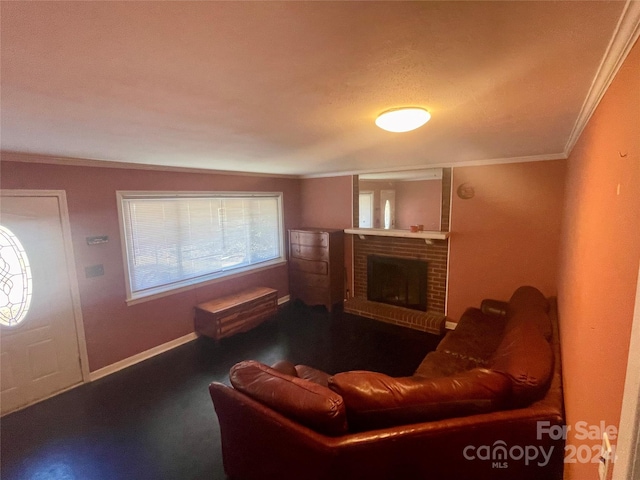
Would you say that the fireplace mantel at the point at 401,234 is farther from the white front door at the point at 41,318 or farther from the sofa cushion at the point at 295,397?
the white front door at the point at 41,318

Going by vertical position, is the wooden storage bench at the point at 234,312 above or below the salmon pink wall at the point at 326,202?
below

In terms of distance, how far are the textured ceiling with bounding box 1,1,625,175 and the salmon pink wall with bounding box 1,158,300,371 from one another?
872 millimetres

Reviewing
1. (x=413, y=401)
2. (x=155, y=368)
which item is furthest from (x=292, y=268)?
(x=413, y=401)

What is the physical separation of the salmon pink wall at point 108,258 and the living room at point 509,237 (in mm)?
11

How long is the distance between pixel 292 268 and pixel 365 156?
8.43 feet

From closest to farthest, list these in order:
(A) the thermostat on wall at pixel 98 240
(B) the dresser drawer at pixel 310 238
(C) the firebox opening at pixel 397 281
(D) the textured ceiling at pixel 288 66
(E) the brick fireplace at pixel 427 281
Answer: (D) the textured ceiling at pixel 288 66 → (A) the thermostat on wall at pixel 98 240 → (E) the brick fireplace at pixel 427 281 → (C) the firebox opening at pixel 397 281 → (B) the dresser drawer at pixel 310 238

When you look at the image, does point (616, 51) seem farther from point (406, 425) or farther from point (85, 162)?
point (85, 162)

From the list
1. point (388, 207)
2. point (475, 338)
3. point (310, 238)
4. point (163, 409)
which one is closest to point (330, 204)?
point (310, 238)

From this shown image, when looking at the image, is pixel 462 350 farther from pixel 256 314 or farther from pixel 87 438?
pixel 87 438

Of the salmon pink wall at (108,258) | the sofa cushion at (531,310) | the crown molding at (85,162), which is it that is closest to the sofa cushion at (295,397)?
the sofa cushion at (531,310)

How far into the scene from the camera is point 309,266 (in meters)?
4.91

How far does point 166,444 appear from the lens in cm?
225

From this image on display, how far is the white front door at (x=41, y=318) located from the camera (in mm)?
2590

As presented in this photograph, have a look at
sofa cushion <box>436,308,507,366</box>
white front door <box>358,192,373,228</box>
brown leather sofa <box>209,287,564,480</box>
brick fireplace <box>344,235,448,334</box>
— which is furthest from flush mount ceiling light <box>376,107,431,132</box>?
white front door <box>358,192,373,228</box>
